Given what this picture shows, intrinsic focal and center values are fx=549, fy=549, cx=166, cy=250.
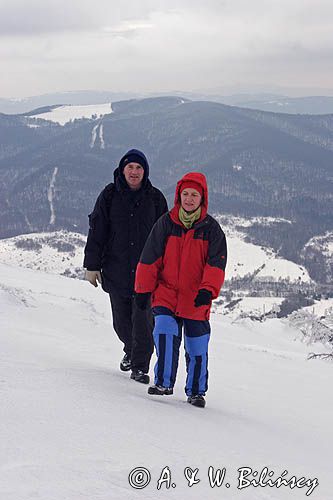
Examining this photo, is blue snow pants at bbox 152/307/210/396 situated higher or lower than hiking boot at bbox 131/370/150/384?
higher

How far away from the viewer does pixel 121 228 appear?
5652mm

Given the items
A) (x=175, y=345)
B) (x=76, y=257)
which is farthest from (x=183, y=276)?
(x=76, y=257)

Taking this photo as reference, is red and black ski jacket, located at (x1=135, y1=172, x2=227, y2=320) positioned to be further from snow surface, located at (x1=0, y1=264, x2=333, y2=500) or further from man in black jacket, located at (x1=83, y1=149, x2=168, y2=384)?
snow surface, located at (x1=0, y1=264, x2=333, y2=500)

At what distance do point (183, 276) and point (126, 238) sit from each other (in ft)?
3.30

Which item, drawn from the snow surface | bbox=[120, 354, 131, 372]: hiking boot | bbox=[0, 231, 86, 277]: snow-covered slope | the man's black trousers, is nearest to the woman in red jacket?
the snow surface

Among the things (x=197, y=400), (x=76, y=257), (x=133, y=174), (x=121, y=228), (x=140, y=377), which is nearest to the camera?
(x=197, y=400)

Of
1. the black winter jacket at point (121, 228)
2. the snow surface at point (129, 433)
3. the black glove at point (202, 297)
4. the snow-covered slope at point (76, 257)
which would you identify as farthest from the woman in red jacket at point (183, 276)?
the snow-covered slope at point (76, 257)

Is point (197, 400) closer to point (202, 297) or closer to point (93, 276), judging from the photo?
point (202, 297)

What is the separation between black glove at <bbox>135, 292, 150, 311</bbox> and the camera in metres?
5.10

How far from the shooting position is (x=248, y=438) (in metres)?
4.35

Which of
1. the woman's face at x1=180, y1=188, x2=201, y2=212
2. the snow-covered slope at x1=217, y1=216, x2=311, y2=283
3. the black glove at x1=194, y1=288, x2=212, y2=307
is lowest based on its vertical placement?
the snow-covered slope at x1=217, y1=216, x2=311, y2=283

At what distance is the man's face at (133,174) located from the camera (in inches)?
212

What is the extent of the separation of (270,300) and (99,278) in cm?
10760

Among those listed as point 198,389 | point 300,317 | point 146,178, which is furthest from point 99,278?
point 300,317
